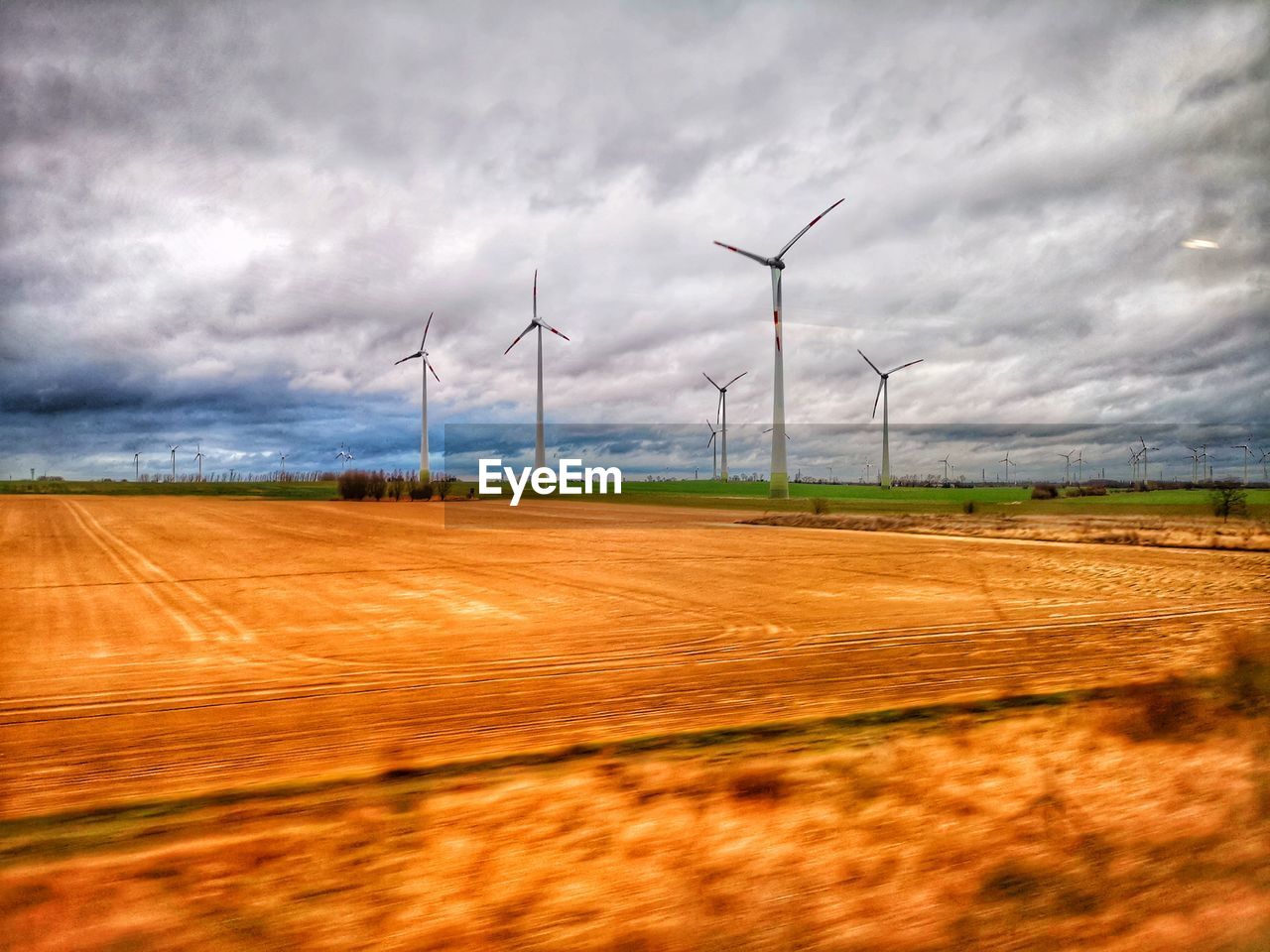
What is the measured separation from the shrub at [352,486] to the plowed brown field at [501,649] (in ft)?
84.6

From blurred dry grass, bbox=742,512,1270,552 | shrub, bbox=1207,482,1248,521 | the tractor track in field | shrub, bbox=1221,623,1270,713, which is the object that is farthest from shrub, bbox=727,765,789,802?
shrub, bbox=1207,482,1248,521

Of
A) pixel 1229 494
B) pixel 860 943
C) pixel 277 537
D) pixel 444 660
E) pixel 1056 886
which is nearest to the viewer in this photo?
pixel 860 943

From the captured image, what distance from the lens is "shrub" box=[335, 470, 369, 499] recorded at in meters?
31.2

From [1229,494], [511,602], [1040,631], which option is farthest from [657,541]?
[1229,494]

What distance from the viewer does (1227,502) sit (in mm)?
12891

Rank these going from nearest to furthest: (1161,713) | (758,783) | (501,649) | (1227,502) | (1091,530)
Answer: (758,783) → (1161,713) → (501,649) → (1091,530) → (1227,502)

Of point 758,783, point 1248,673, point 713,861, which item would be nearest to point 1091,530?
point 1248,673

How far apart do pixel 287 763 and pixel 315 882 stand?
48 cm

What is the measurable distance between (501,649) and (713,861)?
170 centimetres

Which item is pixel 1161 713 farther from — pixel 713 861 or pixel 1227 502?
pixel 1227 502

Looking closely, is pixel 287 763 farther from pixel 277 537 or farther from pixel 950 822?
pixel 277 537

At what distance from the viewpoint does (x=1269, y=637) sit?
290 cm

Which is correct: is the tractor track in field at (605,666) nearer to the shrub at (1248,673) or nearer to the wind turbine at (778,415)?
the shrub at (1248,673)

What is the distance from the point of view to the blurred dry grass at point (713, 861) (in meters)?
1.20
